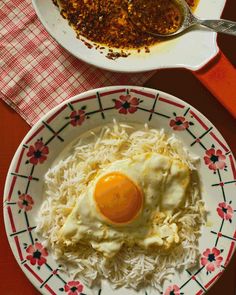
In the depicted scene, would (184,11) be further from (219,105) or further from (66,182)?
(66,182)

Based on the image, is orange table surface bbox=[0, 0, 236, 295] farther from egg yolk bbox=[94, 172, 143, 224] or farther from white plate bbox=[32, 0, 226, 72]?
egg yolk bbox=[94, 172, 143, 224]

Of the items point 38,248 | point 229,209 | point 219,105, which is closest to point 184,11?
point 219,105

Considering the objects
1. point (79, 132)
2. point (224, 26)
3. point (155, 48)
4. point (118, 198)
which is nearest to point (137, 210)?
point (118, 198)

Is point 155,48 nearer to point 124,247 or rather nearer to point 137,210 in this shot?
point 137,210

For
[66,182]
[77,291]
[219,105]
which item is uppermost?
[66,182]

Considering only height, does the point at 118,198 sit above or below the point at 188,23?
below

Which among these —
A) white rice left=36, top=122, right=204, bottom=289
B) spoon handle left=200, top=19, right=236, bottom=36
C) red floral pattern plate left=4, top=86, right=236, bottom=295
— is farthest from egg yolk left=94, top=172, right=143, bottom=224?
spoon handle left=200, top=19, right=236, bottom=36
